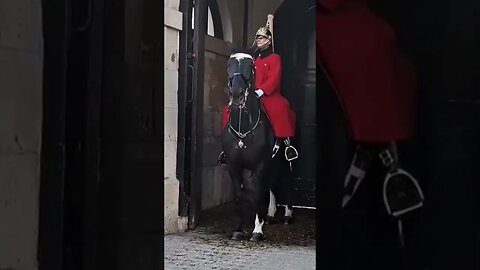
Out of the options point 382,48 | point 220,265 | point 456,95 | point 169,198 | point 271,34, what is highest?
point 271,34

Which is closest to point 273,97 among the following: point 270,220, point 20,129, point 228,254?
point 270,220

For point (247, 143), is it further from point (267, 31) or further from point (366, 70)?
point (366, 70)

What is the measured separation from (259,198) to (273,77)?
43.6 inches

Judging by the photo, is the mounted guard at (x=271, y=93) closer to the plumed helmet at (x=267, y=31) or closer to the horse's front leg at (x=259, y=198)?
the plumed helmet at (x=267, y=31)

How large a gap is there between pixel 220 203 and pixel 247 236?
96 cm

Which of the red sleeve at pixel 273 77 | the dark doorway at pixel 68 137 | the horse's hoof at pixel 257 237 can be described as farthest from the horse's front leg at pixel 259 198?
the dark doorway at pixel 68 137

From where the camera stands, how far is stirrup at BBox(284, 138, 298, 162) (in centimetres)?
584

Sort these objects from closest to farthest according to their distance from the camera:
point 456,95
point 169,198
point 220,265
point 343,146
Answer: point 456,95 → point 343,146 → point 220,265 → point 169,198

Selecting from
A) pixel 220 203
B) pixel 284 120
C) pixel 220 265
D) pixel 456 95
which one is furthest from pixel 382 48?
pixel 220 203

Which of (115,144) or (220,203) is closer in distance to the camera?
(115,144)

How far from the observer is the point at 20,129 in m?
2.29

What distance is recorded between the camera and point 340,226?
6.36 ft

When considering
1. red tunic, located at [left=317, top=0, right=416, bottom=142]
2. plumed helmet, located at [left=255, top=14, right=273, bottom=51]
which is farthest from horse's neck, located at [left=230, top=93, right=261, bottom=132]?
red tunic, located at [left=317, top=0, right=416, bottom=142]

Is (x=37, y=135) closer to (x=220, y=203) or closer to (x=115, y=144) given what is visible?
(x=115, y=144)
